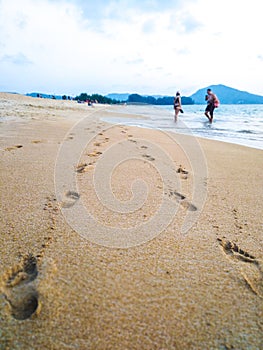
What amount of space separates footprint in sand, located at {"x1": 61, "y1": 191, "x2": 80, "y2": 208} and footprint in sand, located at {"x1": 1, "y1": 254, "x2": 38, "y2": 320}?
1.79ft

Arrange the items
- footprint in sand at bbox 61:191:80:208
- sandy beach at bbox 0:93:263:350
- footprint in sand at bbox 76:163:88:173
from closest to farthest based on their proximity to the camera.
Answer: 1. sandy beach at bbox 0:93:263:350
2. footprint in sand at bbox 61:191:80:208
3. footprint in sand at bbox 76:163:88:173

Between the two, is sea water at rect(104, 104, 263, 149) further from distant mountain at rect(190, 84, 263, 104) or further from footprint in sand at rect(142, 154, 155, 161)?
distant mountain at rect(190, 84, 263, 104)

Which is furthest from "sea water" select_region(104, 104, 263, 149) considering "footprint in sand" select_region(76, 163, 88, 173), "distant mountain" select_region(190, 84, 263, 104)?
"distant mountain" select_region(190, 84, 263, 104)

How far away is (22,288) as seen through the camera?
0.89 metres

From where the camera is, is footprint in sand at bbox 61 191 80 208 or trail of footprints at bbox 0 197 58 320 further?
footprint in sand at bbox 61 191 80 208

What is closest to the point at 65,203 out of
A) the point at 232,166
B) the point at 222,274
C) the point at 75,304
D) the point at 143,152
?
the point at 75,304

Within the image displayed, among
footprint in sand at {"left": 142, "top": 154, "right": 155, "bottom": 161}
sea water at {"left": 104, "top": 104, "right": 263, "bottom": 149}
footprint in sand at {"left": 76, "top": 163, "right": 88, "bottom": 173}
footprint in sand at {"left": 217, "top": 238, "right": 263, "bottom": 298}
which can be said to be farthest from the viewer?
sea water at {"left": 104, "top": 104, "right": 263, "bottom": 149}

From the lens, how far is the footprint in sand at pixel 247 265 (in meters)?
0.99

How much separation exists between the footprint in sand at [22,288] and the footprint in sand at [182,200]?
42.3 inches

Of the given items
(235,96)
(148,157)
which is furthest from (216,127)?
(235,96)

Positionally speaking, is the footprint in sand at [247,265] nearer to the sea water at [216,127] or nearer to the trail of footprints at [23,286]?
the trail of footprints at [23,286]

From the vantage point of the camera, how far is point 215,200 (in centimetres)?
181

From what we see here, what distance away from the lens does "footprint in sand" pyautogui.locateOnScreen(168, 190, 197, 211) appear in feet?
5.42

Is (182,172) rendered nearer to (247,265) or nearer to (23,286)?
(247,265)
